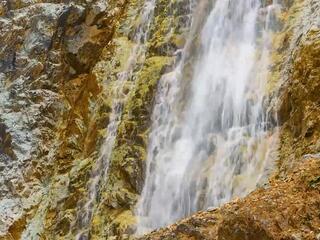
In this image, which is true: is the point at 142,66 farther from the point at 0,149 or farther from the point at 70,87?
the point at 0,149

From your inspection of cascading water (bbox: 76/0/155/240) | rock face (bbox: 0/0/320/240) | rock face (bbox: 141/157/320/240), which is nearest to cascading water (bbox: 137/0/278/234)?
rock face (bbox: 0/0/320/240)

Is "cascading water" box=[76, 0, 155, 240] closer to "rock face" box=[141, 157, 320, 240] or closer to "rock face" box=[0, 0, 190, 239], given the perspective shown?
"rock face" box=[0, 0, 190, 239]

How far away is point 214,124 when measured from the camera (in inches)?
571

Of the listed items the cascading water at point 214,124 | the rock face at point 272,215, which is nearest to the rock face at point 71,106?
the cascading water at point 214,124

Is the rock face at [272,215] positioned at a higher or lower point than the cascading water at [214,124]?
lower

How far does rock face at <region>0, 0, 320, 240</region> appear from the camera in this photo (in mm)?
9367

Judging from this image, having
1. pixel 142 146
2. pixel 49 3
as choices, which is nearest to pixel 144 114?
pixel 142 146

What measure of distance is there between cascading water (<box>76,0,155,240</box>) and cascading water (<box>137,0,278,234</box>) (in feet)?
5.98

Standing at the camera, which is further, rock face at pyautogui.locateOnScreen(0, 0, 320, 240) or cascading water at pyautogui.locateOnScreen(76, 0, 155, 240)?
cascading water at pyautogui.locateOnScreen(76, 0, 155, 240)

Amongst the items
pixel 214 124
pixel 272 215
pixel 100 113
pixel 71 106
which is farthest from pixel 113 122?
pixel 272 215

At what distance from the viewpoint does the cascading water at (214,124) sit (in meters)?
13.1

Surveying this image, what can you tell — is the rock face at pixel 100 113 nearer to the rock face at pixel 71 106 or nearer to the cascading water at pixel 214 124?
the rock face at pixel 71 106

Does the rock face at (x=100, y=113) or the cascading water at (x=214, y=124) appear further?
the cascading water at (x=214, y=124)

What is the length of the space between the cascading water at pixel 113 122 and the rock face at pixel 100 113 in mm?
88
